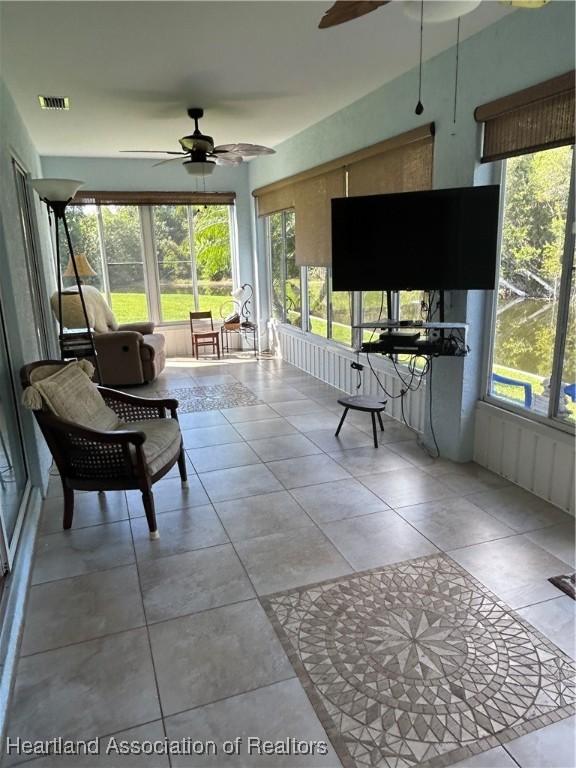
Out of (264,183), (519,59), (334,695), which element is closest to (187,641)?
(334,695)

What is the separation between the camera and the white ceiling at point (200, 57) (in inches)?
103

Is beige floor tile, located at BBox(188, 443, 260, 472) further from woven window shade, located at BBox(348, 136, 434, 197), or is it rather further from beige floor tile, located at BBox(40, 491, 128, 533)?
woven window shade, located at BBox(348, 136, 434, 197)

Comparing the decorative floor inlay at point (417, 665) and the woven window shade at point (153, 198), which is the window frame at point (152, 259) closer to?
the woven window shade at point (153, 198)

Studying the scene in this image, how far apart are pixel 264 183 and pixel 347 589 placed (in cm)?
574

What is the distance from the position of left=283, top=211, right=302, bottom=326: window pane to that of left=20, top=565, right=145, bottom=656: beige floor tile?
4.42m

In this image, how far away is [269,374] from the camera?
6.33 meters

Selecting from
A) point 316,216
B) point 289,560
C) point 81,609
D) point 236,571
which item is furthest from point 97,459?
point 316,216

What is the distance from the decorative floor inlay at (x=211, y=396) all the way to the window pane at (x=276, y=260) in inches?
64.3

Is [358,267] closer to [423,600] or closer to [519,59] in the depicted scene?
[519,59]

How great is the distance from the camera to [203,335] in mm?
7309

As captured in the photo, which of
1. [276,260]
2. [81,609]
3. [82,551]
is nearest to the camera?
[81,609]

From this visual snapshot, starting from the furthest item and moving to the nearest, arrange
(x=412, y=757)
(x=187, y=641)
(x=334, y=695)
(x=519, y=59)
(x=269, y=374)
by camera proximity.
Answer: (x=269, y=374), (x=519, y=59), (x=187, y=641), (x=334, y=695), (x=412, y=757)

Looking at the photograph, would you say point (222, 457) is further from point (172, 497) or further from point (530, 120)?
point (530, 120)

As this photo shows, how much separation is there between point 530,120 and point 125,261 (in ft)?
19.1
